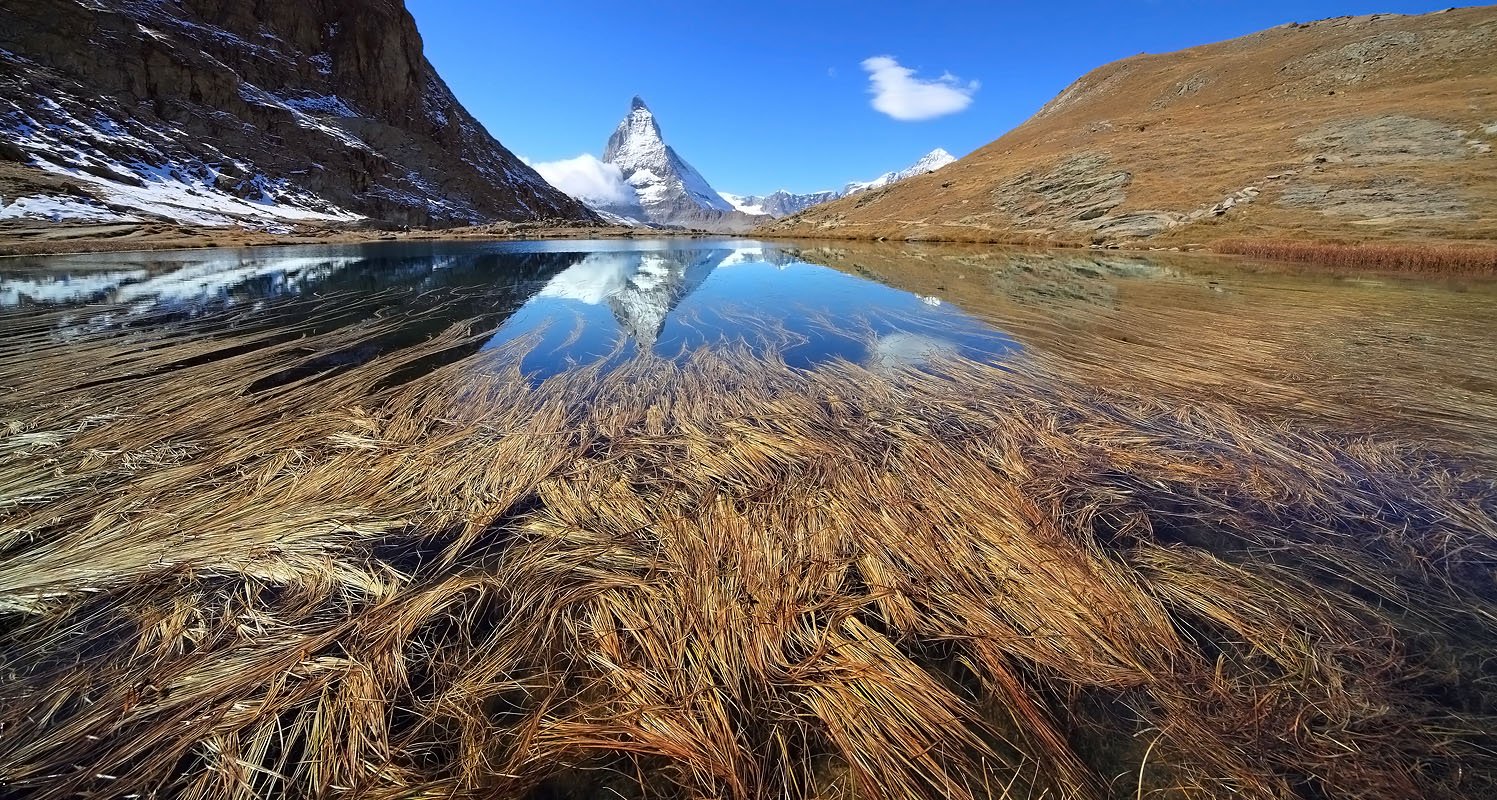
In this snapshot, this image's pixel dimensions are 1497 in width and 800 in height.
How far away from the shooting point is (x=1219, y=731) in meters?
2.01

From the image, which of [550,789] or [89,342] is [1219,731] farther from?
[89,342]

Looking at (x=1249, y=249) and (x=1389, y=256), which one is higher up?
(x=1249, y=249)

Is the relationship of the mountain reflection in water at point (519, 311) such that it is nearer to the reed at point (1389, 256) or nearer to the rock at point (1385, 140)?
the reed at point (1389, 256)

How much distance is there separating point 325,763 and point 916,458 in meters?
4.04

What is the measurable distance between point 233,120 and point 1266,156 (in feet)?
394

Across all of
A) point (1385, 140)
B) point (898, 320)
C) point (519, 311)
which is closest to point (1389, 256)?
point (1385, 140)

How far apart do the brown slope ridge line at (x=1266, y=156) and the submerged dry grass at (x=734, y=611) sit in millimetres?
34360

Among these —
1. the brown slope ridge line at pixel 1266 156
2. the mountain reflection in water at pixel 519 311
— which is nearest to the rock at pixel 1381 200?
the brown slope ridge line at pixel 1266 156

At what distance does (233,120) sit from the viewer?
247ft

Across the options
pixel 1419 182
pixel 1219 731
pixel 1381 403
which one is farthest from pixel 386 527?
pixel 1419 182

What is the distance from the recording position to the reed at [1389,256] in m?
19.5


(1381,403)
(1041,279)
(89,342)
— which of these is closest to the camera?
(1381,403)

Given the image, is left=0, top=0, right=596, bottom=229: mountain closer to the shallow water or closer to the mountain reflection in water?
the mountain reflection in water

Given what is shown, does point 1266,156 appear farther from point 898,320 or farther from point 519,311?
point 519,311
